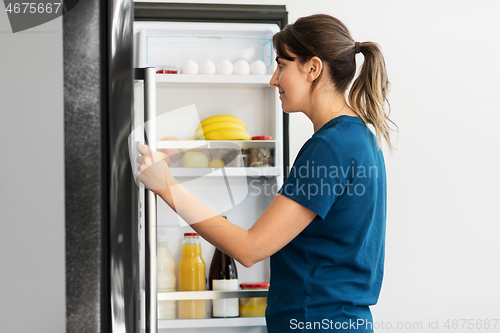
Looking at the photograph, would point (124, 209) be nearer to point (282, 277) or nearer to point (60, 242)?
point (60, 242)

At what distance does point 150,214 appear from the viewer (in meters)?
0.64

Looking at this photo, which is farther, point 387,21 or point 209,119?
point 387,21

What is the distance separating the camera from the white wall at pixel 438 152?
1.74m

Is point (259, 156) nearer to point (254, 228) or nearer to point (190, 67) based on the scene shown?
point (190, 67)

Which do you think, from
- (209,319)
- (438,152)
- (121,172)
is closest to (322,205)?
(121,172)

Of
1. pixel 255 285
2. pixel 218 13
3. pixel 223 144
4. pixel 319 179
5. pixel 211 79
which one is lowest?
pixel 255 285

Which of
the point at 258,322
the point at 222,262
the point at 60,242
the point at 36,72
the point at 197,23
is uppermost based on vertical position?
the point at 197,23

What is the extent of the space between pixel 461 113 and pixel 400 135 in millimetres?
254

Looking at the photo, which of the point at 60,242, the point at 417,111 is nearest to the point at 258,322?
the point at 417,111

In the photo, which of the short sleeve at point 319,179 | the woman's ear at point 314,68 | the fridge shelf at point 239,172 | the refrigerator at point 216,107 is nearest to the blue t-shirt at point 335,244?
the short sleeve at point 319,179

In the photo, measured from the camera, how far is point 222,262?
163 centimetres

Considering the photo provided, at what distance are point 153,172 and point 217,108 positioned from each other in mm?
1102

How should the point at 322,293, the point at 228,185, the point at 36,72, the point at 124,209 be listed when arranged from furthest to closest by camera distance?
the point at 228,185
the point at 322,293
the point at 124,209
the point at 36,72

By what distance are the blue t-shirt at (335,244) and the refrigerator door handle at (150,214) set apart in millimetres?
239
